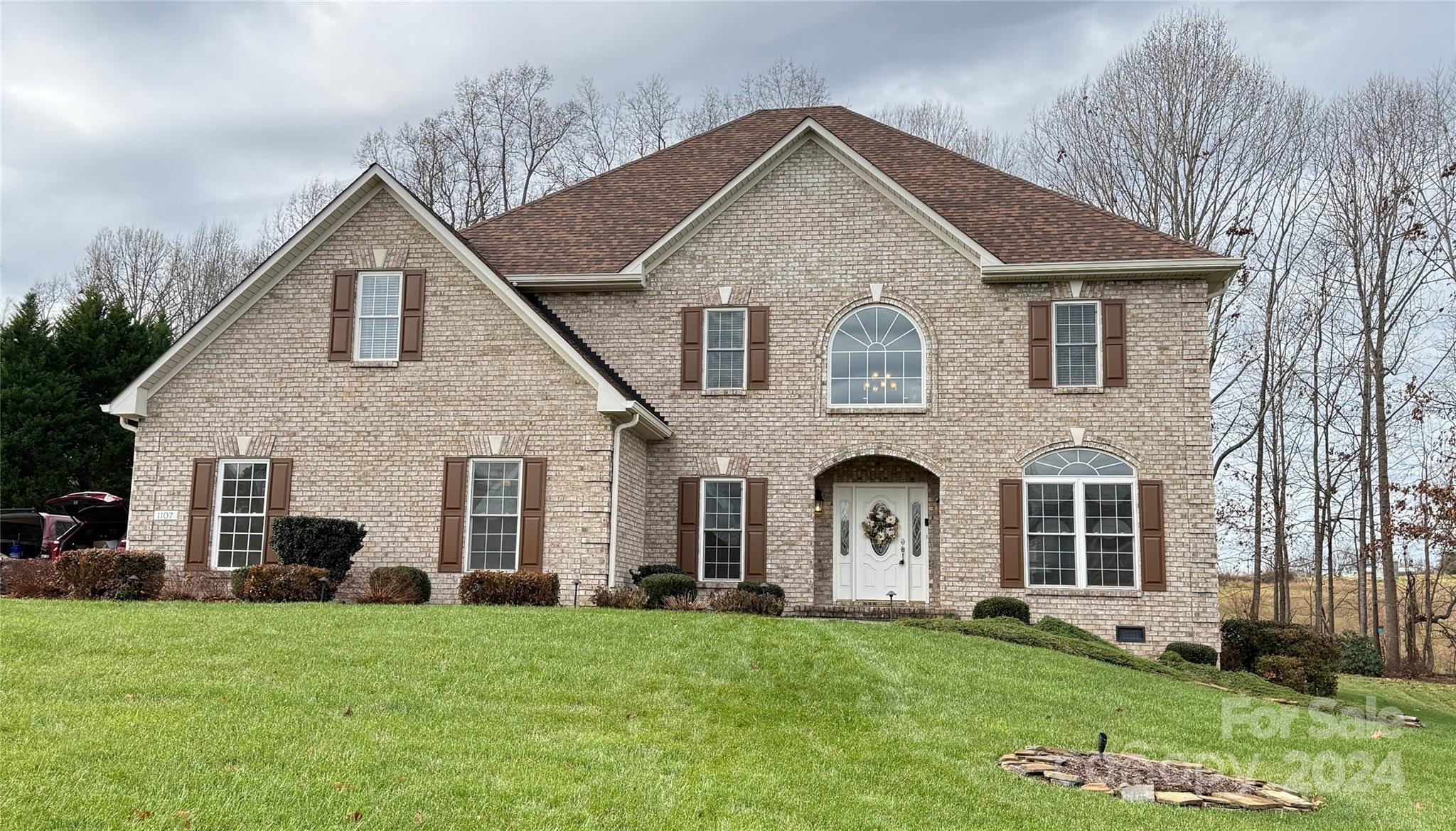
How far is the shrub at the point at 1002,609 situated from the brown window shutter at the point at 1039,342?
3.61m

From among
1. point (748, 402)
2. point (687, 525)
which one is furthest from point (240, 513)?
point (748, 402)

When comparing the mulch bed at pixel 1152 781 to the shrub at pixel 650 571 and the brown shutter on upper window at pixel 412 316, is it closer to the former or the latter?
the shrub at pixel 650 571

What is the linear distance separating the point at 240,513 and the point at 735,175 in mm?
9999

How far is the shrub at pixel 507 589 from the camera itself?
15445mm

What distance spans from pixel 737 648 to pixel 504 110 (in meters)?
28.4

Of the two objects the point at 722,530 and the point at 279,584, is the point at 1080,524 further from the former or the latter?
the point at 279,584

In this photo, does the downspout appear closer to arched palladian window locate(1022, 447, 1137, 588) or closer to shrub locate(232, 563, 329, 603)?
shrub locate(232, 563, 329, 603)

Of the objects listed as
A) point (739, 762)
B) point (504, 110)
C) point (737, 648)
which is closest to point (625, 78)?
point (504, 110)

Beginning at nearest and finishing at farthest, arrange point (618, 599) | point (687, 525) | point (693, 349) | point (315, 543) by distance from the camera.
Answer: point (618, 599) < point (315, 543) < point (687, 525) < point (693, 349)

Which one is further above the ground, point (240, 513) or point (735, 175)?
point (735, 175)

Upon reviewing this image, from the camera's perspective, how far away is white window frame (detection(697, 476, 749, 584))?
18.7 metres

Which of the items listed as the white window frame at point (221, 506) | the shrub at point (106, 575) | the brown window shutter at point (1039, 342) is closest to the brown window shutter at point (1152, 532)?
the brown window shutter at point (1039, 342)

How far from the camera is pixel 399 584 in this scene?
52.4 feet

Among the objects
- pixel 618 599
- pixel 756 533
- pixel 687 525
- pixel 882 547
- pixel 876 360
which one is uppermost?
pixel 876 360
